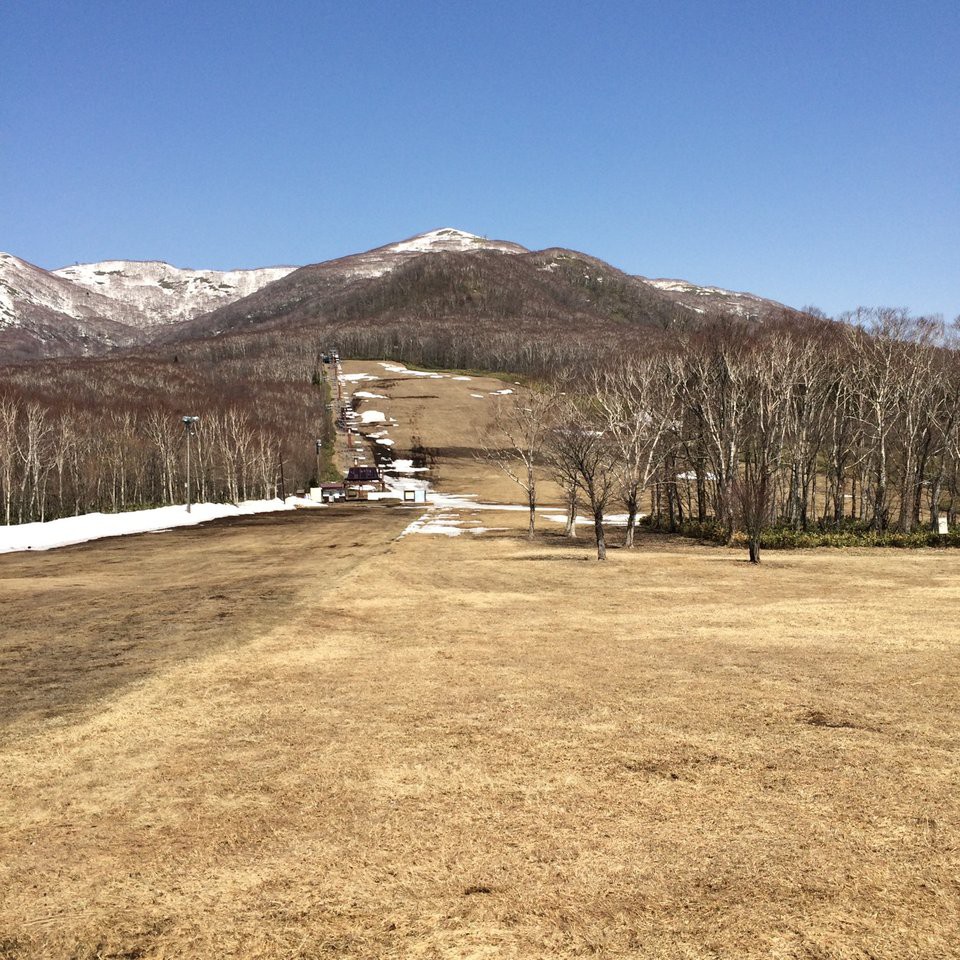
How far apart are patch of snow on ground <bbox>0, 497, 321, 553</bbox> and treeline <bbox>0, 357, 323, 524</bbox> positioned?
1184 inches

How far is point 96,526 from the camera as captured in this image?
3994 centimetres

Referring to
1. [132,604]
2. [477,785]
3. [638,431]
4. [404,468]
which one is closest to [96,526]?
[132,604]

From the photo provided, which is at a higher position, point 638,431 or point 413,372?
point 413,372

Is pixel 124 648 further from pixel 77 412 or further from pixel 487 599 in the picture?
pixel 77 412

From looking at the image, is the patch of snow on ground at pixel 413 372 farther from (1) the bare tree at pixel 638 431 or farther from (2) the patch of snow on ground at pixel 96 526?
(1) the bare tree at pixel 638 431

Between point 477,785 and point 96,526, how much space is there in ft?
124

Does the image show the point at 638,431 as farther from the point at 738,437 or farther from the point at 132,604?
the point at 132,604

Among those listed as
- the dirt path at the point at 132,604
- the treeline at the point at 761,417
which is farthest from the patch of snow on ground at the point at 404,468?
the dirt path at the point at 132,604

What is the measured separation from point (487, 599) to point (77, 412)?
399 feet

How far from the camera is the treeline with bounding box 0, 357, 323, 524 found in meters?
93.4

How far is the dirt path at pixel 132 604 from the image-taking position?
473 inches

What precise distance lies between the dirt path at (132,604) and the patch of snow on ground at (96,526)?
183 centimetres

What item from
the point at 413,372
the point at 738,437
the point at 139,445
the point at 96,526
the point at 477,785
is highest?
the point at 413,372

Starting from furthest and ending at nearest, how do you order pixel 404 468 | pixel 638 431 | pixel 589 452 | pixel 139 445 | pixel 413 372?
1. pixel 413 372
2. pixel 404 468
3. pixel 139 445
4. pixel 638 431
5. pixel 589 452
